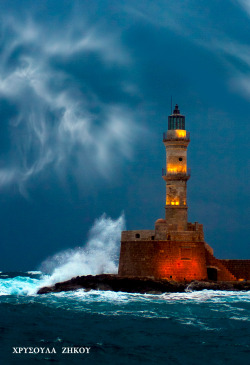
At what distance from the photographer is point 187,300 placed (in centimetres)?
3753

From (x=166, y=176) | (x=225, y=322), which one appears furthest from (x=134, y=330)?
(x=166, y=176)

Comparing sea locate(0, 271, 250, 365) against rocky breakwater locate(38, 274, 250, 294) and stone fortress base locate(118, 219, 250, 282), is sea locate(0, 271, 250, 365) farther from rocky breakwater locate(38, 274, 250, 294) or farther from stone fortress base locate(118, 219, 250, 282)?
stone fortress base locate(118, 219, 250, 282)

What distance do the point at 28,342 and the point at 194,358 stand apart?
254 inches

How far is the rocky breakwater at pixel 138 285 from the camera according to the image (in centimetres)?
4088

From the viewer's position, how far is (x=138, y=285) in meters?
41.3

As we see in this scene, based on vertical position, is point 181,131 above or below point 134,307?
above

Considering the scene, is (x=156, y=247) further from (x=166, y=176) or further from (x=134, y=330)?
(x=134, y=330)

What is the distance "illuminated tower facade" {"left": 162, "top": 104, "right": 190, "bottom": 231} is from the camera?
4631 centimetres

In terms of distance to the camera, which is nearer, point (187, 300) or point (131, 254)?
point (187, 300)

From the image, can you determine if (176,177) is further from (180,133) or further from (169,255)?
(169,255)

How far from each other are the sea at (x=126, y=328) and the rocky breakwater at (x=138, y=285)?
63cm

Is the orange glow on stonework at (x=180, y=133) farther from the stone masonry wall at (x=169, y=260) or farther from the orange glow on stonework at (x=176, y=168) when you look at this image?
the stone masonry wall at (x=169, y=260)

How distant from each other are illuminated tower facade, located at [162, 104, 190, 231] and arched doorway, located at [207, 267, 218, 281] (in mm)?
3386

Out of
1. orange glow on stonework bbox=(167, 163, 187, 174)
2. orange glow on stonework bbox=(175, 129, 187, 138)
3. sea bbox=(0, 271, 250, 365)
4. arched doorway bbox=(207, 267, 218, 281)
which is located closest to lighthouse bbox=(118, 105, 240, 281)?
arched doorway bbox=(207, 267, 218, 281)
